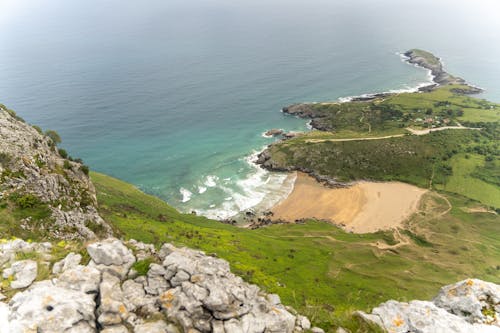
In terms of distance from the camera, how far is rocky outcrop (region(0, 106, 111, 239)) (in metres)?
35.5

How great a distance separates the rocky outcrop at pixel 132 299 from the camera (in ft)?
56.6

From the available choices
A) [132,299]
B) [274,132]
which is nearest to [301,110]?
[274,132]

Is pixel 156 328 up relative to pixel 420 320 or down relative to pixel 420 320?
up

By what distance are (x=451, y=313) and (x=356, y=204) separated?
8471cm

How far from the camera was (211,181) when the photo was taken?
379 ft

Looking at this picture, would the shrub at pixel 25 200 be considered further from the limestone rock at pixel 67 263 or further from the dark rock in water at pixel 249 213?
the dark rock in water at pixel 249 213

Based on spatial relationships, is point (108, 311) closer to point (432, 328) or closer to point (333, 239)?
point (432, 328)

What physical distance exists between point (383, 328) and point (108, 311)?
1985cm

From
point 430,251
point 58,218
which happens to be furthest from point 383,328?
point 430,251

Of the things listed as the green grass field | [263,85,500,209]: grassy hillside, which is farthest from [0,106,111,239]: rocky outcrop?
the green grass field

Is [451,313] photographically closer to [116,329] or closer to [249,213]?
[116,329]

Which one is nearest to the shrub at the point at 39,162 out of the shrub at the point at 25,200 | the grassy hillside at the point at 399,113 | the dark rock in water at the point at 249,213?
the shrub at the point at 25,200

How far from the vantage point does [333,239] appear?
83.6 meters

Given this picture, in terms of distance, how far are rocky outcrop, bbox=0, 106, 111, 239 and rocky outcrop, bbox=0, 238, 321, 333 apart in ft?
42.3
